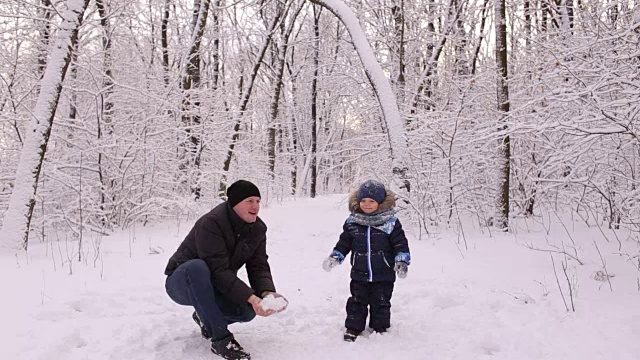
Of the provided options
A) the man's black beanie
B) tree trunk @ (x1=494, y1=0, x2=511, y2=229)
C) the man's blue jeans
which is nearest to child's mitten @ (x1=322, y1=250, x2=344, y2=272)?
the man's blue jeans

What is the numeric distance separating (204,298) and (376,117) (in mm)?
9783

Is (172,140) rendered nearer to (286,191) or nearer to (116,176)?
(116,176)

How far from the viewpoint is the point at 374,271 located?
340cm

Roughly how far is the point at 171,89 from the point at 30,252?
477 centimetres

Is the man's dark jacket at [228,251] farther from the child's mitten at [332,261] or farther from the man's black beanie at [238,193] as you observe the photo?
the child's mitten at [332,261]

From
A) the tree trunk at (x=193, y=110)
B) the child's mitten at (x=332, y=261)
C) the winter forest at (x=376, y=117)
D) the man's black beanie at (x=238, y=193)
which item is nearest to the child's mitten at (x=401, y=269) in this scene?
the child's mitten at (x=332, y=261)

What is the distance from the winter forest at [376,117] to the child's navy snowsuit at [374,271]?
1832 millimetres

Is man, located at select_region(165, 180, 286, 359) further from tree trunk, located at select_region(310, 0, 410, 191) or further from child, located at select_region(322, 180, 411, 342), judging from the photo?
tree trunk, located at select_region(310, 0, 410, 191)

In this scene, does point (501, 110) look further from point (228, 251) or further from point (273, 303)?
point (273, 303)

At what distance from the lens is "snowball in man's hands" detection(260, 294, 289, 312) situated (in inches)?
108

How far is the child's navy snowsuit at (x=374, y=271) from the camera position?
3404 mm

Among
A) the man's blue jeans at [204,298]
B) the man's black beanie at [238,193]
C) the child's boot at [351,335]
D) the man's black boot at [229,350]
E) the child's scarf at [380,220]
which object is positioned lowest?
the child's boot at [351,335]

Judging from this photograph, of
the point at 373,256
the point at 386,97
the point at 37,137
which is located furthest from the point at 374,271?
the point at 386,97

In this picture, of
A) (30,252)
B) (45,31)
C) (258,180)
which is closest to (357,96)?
(258,180)
